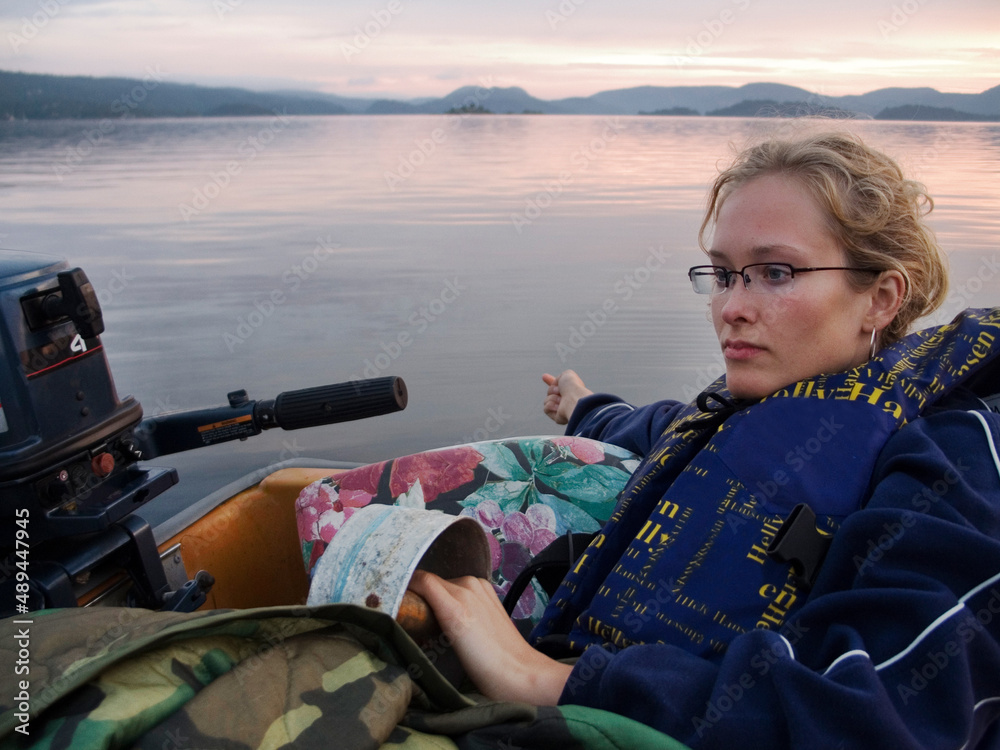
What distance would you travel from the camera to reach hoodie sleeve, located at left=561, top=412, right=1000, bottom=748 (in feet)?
2.68

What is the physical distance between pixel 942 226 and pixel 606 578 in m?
4.87

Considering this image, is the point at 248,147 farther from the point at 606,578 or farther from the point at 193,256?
the point at 606,578

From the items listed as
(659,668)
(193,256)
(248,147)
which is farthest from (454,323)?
(248,147)

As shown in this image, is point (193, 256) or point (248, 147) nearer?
point (193, 256)

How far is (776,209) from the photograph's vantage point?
3.69 feet

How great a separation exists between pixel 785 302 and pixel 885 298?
17 centimetres

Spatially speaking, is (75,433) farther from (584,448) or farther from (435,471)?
(584,448)

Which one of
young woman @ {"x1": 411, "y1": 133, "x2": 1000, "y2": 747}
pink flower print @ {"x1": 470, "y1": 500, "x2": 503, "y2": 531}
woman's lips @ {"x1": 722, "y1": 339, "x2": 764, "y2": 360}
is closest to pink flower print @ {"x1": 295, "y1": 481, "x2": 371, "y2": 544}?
pink flower print @ {"x1": 470, "y1": 500, "x2": 503, "y2": 531}

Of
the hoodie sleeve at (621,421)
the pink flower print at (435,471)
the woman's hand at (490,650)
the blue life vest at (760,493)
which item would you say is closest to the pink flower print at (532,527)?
the pink flower print at (435,471)

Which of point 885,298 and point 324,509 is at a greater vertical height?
point 885,298

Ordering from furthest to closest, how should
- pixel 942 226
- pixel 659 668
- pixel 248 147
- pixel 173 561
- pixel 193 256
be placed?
pixel 248 147
pixel 193 256
pixel 942 226
pixel 173 561
pixel 659 668

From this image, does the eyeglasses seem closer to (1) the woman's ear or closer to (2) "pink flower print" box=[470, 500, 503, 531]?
(1) the woman's ear

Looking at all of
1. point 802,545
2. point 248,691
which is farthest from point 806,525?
point 248,691

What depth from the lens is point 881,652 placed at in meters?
0.84
